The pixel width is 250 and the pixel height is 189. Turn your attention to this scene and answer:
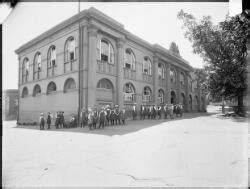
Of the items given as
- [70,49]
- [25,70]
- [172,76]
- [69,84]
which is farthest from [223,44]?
[25,70]

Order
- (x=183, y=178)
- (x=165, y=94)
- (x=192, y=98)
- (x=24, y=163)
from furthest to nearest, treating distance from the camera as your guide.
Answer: (x=192, y=98), (x=165, y=94), (x=24, y=163), (x=183, y=178)

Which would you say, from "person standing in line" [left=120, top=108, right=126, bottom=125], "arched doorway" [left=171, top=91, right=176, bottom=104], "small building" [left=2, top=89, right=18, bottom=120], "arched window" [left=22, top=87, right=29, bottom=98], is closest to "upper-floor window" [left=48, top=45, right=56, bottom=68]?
"arched window" [left=22, top=87, right=29, bottom=98]

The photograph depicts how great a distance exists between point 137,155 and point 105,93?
8.81 ft

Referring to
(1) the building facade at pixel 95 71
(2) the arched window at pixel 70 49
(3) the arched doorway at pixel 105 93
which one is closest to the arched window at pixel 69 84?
(1) the building facade at pixel 95 71

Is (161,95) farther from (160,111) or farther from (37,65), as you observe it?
(37,65)

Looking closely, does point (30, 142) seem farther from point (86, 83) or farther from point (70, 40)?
point (70, 40)

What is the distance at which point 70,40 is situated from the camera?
618 cm

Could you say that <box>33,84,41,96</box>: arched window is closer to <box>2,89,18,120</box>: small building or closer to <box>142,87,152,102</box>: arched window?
<box>2,89,18,120</box>: small building

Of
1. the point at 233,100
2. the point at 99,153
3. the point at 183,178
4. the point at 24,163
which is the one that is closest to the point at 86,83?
the point at 99,153

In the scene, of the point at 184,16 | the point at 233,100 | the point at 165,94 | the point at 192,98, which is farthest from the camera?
the point at 233,100

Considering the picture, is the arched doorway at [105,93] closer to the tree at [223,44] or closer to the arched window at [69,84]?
the arched window at [69,84]

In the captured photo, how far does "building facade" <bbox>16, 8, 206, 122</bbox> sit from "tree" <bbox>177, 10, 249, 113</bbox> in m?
0.79

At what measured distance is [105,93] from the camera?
6.34 metres

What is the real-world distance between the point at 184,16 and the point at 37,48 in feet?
16.9
